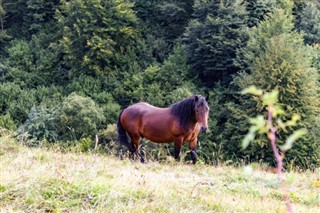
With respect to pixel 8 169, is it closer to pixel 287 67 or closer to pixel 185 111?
pixel 185 111

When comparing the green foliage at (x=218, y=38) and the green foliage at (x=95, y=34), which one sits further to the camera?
the green foliage at (x=95, y=34)

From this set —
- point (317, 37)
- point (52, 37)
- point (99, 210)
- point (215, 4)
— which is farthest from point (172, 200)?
point (52, 37)

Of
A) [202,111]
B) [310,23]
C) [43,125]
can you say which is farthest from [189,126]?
[310,23]

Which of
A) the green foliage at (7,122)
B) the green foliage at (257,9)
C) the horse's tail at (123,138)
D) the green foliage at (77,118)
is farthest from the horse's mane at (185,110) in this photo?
the green foliage at (257,9)

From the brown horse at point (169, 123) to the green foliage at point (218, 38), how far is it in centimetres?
1645

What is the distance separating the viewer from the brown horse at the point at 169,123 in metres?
7.39

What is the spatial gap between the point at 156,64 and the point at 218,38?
223 inches

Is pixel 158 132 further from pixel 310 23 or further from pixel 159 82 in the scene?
pixel 310 23

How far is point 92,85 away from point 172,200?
24655mm

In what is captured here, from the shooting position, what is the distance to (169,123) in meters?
8.03

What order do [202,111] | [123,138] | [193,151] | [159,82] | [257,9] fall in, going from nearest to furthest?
[202,111]
[193,151]
[123,138]
[159,82]
[257,9]

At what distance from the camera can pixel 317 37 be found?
2947cm

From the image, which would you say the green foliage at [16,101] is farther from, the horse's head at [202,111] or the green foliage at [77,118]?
the horse's head at [202,111]

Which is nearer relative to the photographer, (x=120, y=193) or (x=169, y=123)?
(x=120, y=193)
